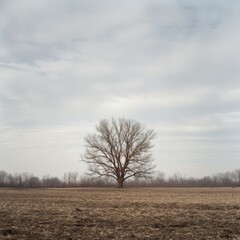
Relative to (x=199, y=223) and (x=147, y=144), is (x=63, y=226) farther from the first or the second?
(x=147, y=144)

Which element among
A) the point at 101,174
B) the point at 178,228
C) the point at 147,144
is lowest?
the point at 178,228

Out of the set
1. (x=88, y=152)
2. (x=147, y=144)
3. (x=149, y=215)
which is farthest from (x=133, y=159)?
(x=149, y=215)

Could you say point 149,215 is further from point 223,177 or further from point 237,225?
point 223,177

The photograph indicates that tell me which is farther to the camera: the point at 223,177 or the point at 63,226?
the point at 223,177

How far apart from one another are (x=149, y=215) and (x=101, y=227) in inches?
165

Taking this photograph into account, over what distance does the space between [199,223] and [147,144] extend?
60028mm

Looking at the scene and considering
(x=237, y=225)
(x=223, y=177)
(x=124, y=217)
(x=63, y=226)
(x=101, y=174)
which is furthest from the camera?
(x=223, y=177)

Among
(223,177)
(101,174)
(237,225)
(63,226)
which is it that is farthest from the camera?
(223,177)

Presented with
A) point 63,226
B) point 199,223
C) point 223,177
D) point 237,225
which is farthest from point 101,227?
point 223,177

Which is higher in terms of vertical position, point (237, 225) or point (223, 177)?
point (223, 177)

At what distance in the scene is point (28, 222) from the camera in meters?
14.1

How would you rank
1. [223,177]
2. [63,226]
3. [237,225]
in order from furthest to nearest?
1. [223,177]
2. [237,225]
3. [63,226]

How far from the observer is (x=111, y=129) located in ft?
255

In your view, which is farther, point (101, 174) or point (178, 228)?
point (101, 174)
